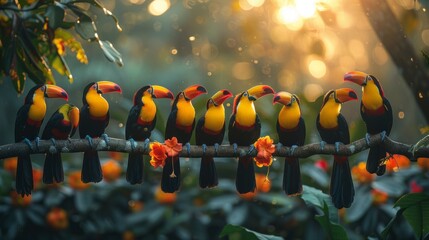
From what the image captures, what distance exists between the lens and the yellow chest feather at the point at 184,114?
104 inches

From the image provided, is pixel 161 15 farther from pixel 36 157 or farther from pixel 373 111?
pixel 373 111

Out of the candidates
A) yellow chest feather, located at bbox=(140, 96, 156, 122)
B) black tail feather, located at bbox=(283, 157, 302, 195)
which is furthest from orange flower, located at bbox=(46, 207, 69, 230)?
black tail feather, located at bbox=(283, 157, 302, 195)

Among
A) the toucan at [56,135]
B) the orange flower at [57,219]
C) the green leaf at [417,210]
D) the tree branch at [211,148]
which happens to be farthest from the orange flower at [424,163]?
the toucan at [56,135]

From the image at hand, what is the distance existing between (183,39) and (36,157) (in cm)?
336

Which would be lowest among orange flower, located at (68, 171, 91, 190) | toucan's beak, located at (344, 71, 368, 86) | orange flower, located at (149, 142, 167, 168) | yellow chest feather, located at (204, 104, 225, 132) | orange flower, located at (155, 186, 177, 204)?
orange flower, located at (155, 186, 177, 204)

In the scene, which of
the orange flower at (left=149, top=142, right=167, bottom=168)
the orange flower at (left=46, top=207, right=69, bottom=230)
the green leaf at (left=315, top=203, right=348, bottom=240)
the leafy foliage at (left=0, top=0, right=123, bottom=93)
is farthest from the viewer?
the orange flower at (left=46, top=207, right=69, bottom=230)

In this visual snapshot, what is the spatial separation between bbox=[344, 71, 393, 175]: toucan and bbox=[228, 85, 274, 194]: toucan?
1.25 ft

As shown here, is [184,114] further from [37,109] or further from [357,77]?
[357,77]

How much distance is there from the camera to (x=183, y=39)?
433 inches

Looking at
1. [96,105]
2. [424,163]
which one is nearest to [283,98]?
[96,105]

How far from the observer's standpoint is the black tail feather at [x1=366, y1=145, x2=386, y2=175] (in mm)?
2635

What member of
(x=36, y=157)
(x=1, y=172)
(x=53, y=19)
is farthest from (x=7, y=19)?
(x=36, y=157)

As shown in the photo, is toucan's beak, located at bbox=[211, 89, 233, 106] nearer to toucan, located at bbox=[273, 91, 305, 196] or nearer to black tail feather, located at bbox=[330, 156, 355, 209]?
toucan, located at bbox=[273, 91, 305, 196]

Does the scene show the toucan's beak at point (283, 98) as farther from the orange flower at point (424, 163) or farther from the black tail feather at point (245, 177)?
the orange flower at point (424, 163)
